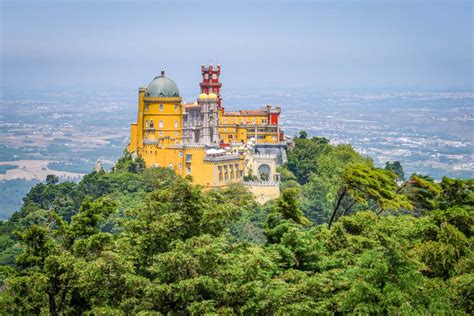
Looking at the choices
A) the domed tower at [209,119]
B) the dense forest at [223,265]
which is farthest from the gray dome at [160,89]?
the dense forest at [223,265]

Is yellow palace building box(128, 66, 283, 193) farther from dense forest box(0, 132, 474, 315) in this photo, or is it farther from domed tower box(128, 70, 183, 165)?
dense forest box(0, 132, 474, 315)

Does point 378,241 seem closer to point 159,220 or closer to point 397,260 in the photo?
point 397,260

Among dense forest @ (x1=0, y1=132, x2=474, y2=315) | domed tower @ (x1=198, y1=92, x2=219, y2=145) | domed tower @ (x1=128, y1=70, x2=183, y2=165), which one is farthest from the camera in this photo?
domed tower @ (x1=198, y1=92, x2=219, y2=145)

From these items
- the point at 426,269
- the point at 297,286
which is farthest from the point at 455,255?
the point at 297,286

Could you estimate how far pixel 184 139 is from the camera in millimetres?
63750

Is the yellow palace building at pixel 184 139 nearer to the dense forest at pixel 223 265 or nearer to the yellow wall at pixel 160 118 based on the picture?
the yellow wall at pixel 160 118

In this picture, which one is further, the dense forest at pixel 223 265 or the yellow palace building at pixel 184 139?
the yellow palace building at pixel 184 139

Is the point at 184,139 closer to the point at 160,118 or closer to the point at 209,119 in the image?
the point at 160,118

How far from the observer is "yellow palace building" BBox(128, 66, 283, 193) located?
60.0 m

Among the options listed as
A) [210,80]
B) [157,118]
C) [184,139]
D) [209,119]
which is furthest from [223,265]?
[210,80]

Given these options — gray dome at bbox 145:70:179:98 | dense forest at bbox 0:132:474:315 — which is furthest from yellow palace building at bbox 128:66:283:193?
dense forest at bbox 0:132:474:315

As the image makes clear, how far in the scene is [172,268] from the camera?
21.7 m

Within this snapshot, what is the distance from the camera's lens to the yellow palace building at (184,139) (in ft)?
197

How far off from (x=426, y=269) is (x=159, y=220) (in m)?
7.74
